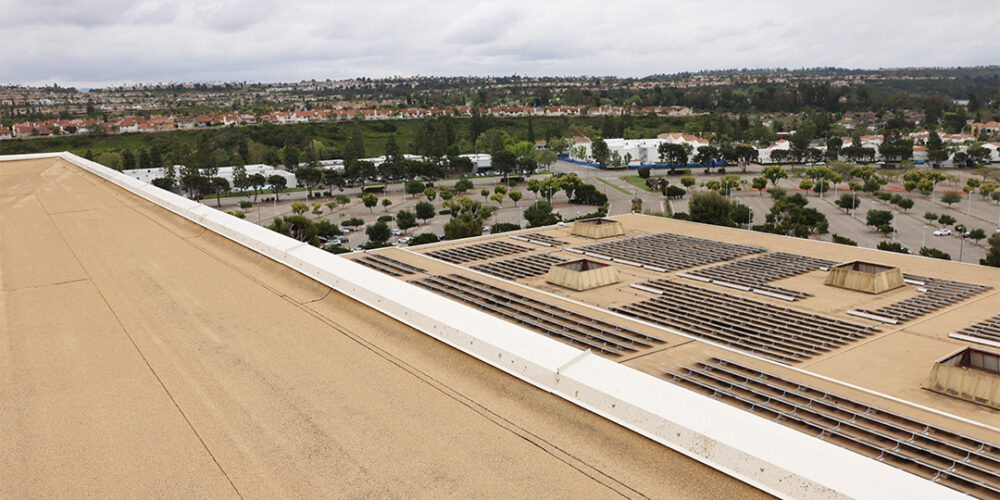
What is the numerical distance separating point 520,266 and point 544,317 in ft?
26.6

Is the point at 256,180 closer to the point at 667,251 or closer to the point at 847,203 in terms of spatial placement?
the point at 667,251

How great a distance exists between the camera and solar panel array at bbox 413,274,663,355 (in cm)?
1706

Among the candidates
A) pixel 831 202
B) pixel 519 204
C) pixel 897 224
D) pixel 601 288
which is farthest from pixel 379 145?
pixel 601 288

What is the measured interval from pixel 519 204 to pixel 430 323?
61.1 m

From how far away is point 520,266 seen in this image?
2694 centimetres

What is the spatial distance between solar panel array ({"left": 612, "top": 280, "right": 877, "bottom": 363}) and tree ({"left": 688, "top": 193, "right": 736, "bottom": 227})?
22.9 m

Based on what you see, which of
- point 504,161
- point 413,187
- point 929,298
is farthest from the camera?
point 504,161

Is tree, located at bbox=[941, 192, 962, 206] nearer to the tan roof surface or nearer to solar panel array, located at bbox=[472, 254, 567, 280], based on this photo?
solar panel array, located at bbox=[472, 254, 567, 280]

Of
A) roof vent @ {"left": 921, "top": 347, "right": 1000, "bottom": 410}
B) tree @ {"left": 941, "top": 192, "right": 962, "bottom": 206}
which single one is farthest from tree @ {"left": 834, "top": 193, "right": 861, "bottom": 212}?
roof vent @ {"left": 921, "top": 347, "right": 1000, "bottom": 410}

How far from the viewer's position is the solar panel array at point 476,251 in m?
28.4

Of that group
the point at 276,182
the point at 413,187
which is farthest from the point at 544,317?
the point at 276,182

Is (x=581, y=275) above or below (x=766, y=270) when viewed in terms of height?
above

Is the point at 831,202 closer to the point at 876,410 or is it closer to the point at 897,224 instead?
the point at 897,224

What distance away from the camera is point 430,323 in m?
6.26
